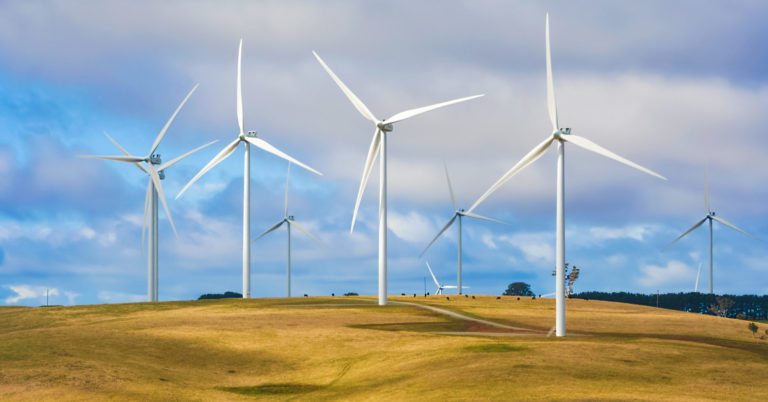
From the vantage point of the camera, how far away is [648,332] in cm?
8131

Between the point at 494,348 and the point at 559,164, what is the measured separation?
22265 millimetres

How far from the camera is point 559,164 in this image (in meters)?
70.9

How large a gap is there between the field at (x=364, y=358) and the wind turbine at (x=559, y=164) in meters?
5.09

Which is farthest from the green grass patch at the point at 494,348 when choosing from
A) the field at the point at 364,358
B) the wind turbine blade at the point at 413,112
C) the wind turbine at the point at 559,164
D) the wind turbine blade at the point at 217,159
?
the wind turbine blade at the point at 217,159

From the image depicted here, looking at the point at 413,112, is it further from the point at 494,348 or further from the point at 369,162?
the point at 494,348

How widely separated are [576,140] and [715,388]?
31591mm

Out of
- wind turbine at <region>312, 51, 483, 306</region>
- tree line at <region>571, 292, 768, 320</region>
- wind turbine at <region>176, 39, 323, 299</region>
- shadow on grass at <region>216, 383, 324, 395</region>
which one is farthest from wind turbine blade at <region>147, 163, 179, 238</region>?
tree line at <region>571, 292, 768, 320</region>

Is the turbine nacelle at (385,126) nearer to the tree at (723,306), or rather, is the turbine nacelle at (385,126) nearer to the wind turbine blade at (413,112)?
Answer: the wind turbine blade at (413,112)

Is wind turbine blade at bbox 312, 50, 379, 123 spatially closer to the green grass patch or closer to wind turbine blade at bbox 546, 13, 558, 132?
wind turbine blade at bbox 546, 13, 558, 132

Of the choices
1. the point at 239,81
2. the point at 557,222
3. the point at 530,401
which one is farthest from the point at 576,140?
the point at 239,81

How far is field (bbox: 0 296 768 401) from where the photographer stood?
150 ft

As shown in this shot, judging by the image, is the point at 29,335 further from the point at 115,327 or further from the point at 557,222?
the point at 557,222

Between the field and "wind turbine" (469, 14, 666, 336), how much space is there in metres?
5.09

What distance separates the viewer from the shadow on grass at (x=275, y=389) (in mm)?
51344
